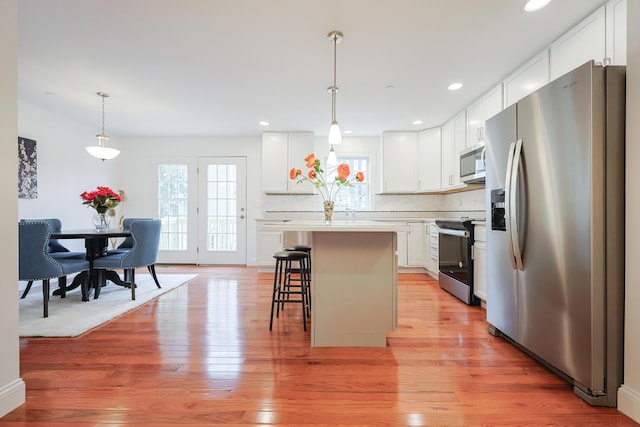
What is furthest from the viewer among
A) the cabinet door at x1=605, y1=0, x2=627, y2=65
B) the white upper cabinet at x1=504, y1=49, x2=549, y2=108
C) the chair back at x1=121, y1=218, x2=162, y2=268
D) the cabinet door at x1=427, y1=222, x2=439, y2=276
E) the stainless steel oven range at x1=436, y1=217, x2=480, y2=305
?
the cabinet door at x1=427, y1=222, x2=439, y2=276

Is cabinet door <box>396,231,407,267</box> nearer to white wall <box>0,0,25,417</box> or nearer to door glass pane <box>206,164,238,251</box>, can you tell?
door glass pane <box>206,164,238,251</box>

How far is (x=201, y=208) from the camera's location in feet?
19.1

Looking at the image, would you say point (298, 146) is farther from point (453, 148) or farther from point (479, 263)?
point (479, 263)

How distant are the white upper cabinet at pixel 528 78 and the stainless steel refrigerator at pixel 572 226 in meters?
0.81

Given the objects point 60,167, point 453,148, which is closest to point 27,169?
point 60,167

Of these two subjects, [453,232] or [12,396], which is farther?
[453,232]

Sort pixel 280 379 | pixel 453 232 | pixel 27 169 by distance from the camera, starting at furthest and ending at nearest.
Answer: pixel 27 169, pixel 453 232, pixel 280 379

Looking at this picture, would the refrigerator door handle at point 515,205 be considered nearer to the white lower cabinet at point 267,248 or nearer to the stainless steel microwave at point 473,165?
the stainless steel microwave at point 473,165

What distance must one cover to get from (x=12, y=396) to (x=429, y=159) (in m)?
4.99

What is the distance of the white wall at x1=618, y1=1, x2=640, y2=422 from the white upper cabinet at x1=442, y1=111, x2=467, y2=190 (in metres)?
2.53

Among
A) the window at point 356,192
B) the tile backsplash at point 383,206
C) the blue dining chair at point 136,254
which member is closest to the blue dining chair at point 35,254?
the blue dining chair at point 136,254

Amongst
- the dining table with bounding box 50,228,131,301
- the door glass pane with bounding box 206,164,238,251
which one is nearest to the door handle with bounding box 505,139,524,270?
the dining table with bounding box 50,228,131,301

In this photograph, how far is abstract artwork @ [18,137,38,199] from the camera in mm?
3883

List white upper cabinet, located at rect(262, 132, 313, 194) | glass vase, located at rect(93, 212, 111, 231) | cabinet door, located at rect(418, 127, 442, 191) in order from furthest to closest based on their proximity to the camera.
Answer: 1. white upper cabinet, located at rect(262, 132, 313, 194)
2. cabinet door, located at rect(418, 127, 442, 191)
3. glass vase, located at rect(93, 212, 111, 231)
